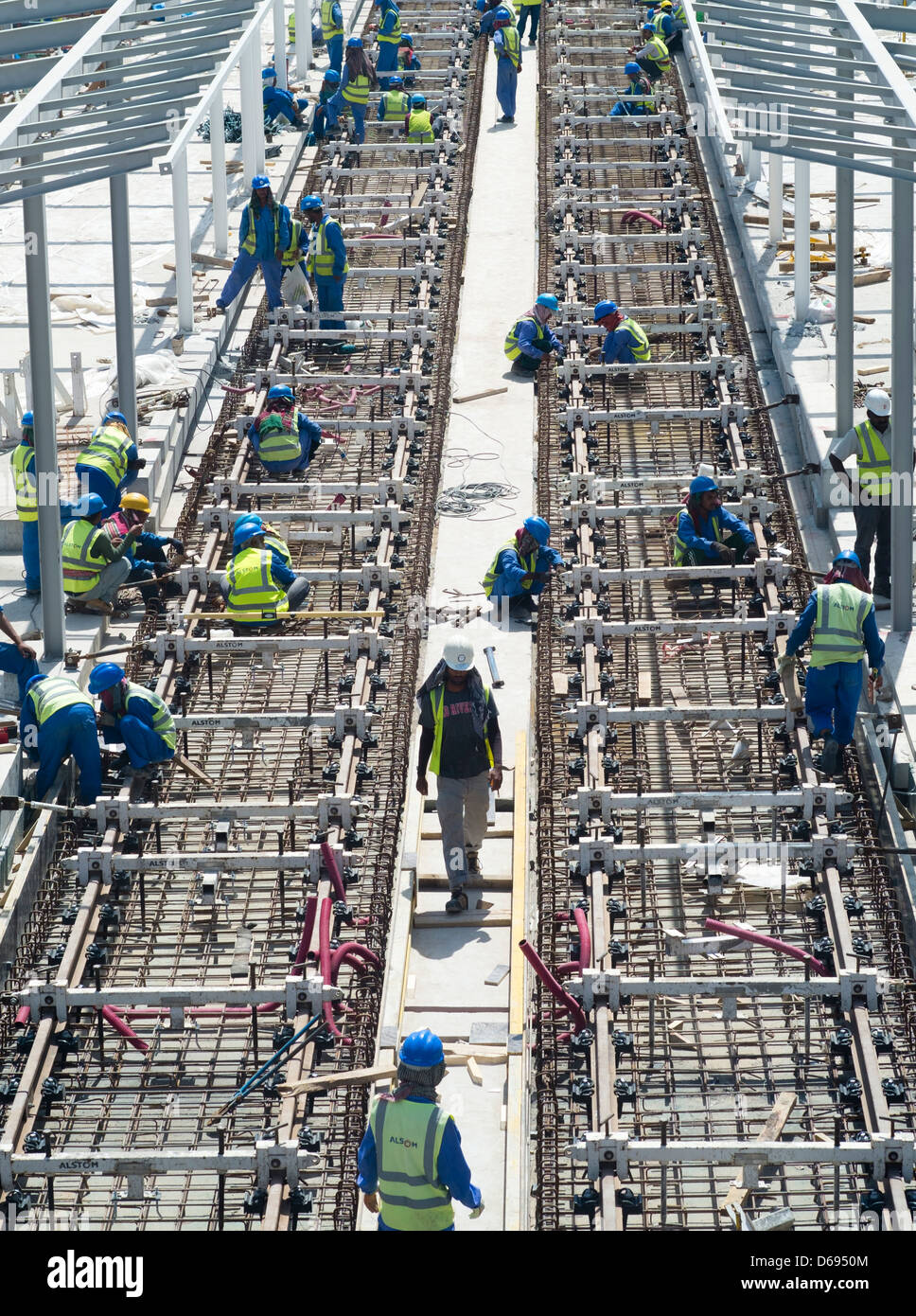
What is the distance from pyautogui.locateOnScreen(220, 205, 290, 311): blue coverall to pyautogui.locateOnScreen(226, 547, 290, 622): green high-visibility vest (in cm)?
617

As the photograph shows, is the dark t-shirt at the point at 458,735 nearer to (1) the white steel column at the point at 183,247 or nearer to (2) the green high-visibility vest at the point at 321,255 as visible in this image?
(1) the white steel column at the point at 183,247

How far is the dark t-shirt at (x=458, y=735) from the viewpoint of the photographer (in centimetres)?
1218

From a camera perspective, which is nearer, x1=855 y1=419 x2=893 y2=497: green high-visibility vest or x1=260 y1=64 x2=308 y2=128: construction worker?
x1=855 y1=419 x2=893 y2=497: green high-visibility vest

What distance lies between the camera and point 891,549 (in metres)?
15.1

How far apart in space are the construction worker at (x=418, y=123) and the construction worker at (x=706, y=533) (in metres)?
12.7

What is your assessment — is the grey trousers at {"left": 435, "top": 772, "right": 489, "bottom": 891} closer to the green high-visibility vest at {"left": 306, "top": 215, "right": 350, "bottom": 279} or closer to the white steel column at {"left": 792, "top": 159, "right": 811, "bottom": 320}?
the white steel column at {"left": 792, "top": 159, "right": 811, "bottom": 320}

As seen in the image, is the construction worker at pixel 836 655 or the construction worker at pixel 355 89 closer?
the construction worker at pixel 836 655

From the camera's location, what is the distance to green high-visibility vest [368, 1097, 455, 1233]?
864 cm

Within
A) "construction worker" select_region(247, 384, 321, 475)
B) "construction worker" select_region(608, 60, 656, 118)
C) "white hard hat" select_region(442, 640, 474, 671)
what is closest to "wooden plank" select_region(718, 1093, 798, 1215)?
"white hard hat" select_region(442, 640, 474, 671)

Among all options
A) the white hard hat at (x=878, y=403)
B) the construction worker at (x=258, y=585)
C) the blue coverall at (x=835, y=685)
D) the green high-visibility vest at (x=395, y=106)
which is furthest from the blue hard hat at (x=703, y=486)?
the green high-visibility vest at (x=395, y=106)

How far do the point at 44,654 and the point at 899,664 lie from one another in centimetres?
596

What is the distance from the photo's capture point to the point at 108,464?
54.4 feet

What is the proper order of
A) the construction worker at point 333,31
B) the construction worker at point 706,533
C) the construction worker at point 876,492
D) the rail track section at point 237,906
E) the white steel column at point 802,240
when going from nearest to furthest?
the rail track section at point 237,906
the construction worker at point 876,492
the construction worker at point 706,533
the white steel column at point 802,240
the construction worker at point 333,31

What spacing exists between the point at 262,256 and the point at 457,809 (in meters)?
10.1
